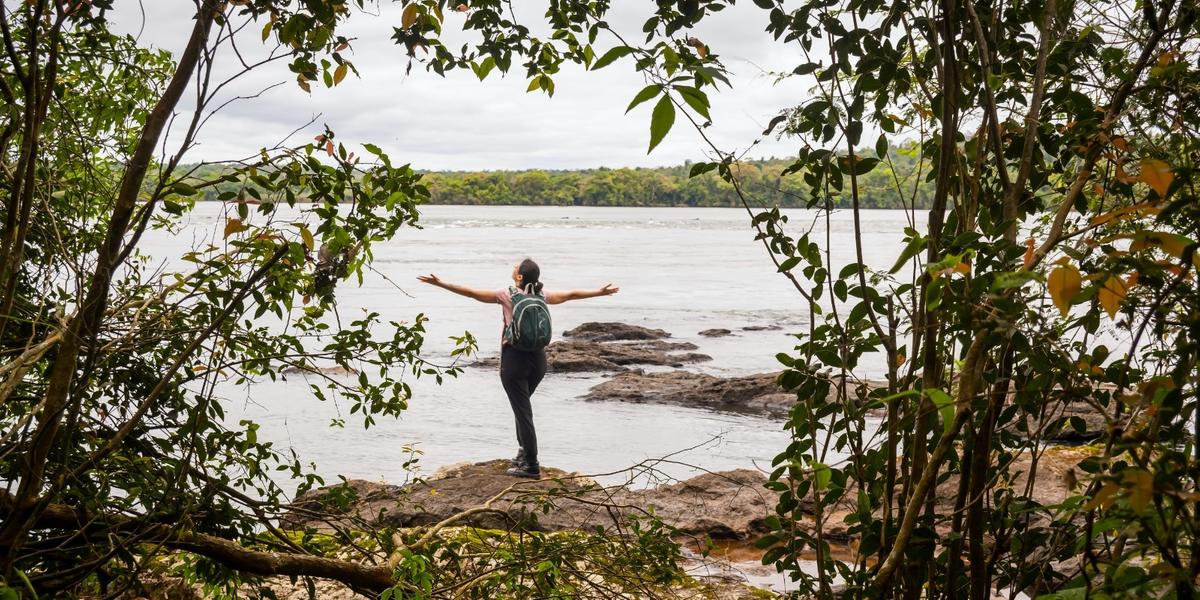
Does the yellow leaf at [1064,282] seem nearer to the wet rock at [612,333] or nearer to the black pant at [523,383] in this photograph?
the black pant at [523,383]

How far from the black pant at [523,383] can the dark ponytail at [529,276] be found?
60cm

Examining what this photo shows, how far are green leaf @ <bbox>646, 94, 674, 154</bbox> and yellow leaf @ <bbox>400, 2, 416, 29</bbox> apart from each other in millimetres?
2552

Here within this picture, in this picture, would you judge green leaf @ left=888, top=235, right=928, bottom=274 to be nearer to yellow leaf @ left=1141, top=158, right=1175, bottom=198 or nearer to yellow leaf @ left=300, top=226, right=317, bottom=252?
yellow leaf @ left=1141, top=158, right=1175, bottom=198

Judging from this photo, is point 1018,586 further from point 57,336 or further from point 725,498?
point 725,498

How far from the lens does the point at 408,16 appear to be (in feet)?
12.6

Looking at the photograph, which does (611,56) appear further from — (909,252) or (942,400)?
(942,400)

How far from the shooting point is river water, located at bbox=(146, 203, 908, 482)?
37.7 ft

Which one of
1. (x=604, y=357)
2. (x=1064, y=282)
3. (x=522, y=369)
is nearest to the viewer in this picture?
(x=1064, y=282)

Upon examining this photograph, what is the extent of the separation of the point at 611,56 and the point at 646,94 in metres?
0.24

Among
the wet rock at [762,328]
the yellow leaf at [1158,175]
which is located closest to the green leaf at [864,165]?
the yellow leaf at [1158,175]

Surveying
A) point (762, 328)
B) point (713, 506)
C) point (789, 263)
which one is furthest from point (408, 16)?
point (762, 328)

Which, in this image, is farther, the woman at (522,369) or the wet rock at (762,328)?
the wet rock at (762,328)

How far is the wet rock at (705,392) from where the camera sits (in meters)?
14.6

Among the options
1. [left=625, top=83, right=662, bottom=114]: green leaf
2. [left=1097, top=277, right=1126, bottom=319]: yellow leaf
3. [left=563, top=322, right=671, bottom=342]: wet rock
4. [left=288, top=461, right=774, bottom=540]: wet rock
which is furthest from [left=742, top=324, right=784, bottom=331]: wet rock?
[left=625, top=83, right=662, bottom=114]: green leaf
